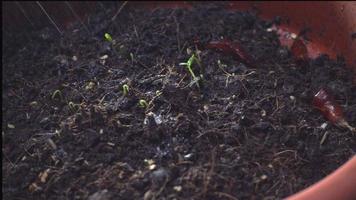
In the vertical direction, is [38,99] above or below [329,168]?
above

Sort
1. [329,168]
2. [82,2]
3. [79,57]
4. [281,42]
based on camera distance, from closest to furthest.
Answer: [329,168] → [79,57] → [281,42] → [82,2]

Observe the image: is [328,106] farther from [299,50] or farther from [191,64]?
[191,64]

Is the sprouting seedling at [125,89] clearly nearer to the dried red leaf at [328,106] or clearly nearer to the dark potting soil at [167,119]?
the dark potting soil at [167,119]

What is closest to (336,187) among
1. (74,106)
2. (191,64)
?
(191,64)

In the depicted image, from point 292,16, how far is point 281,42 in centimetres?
10

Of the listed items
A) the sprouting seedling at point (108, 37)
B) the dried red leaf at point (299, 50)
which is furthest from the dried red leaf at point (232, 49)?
the sprouting seedling at point (108, 37)

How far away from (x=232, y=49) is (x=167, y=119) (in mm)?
332

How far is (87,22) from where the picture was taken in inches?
64.0

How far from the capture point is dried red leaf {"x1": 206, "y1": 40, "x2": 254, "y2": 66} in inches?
52.9

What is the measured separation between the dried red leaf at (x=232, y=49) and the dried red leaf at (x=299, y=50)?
0.57 ft

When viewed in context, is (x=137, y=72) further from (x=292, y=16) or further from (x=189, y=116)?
(x=292, y=16)

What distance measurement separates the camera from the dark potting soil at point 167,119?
1.06m

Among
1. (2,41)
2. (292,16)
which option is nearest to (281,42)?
(292,16)

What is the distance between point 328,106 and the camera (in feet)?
3.97
